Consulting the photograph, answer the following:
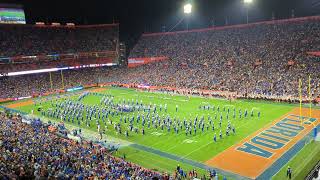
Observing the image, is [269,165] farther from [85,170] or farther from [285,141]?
[85,170]

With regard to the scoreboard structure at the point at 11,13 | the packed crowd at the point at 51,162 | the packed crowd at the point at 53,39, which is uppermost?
the scoreboard structure at the point at 11,13

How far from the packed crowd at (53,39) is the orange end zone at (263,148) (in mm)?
48790

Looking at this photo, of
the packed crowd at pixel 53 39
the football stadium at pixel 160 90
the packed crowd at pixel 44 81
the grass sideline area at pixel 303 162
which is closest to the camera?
the grass sideline area at pixel 303 162

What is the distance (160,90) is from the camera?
49375 mm

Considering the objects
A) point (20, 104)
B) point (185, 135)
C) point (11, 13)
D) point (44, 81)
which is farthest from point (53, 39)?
point (185, 135)

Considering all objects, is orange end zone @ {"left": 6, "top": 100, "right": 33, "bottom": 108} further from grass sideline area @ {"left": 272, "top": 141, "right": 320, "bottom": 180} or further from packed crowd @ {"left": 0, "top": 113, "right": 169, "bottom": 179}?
grass sideline area @ {"left": 272, "top": 141, "right": 320, "bottom": 180}

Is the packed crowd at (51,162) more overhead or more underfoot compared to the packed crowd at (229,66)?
more underfoot

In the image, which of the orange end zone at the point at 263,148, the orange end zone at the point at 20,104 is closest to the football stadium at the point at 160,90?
the orange end zone at the point at 263,148

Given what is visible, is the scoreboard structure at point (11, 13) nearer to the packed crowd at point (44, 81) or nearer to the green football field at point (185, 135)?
the packed crowd at point (44, 81)

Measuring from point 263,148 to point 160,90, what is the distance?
29000 millimetres

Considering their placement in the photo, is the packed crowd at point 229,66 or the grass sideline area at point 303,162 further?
the packed crowd at point 229,66

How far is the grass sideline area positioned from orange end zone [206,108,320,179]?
968 mm

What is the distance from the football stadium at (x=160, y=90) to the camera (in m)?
18.7

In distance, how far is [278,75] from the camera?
135 feet
